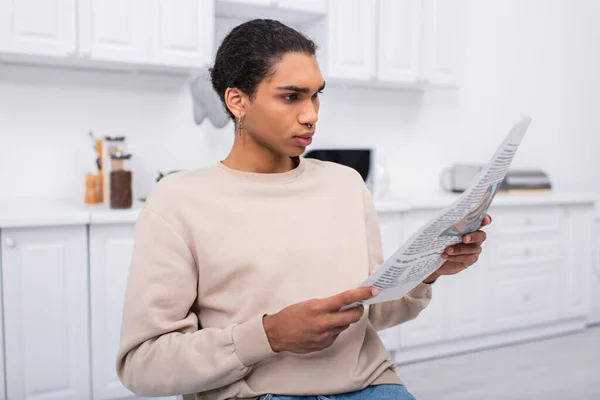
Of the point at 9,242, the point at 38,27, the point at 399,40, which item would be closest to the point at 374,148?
the point at 399,40

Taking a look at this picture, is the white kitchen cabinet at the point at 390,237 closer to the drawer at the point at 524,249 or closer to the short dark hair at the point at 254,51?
the drawer at the point at 524,249

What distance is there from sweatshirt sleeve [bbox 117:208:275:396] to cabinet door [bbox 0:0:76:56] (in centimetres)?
156

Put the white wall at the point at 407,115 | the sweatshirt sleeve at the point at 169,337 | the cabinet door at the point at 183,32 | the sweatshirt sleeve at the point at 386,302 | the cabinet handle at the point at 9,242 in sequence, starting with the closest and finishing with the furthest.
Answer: the sweatshirt sleeve at the point at 169,337
the sweatshirt sleeve at the point at 386,302
the cabinet handle at the point at 9,242
the cabinet door at the point at 183,32
the white wall at the point at 407,115

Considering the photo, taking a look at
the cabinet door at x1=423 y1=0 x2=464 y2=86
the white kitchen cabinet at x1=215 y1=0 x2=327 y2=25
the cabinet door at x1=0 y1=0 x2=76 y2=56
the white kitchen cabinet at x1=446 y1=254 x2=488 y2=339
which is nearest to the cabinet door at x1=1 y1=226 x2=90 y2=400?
the cabinet door at x1=0 y1=0 x2=76 y2=56

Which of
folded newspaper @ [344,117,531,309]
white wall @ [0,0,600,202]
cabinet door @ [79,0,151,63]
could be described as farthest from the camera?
white wall @ [0,0,600,202]

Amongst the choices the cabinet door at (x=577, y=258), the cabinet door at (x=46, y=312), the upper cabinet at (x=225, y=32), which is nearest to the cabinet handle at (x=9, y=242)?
the cabinet door at (x=46, y=312)

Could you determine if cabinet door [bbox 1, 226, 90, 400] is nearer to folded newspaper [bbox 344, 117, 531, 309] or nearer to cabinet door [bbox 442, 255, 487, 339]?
folded newspaper [bbox 344, 117, 531, 309]

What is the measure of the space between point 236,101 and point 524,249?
2.45 m

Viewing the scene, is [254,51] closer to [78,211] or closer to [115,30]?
[78,211]

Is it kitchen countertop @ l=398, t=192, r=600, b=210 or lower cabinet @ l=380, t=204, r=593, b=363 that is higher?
kitchen countertop @ l=398, t=192, r=600, b=210

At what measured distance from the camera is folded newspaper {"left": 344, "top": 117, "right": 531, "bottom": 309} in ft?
2.51

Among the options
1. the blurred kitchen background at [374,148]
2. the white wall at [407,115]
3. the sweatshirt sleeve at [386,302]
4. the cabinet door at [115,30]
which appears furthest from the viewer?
the white wall at [407,115]

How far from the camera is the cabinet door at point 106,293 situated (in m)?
2.13

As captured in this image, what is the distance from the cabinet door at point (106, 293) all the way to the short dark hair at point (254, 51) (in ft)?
4.19
